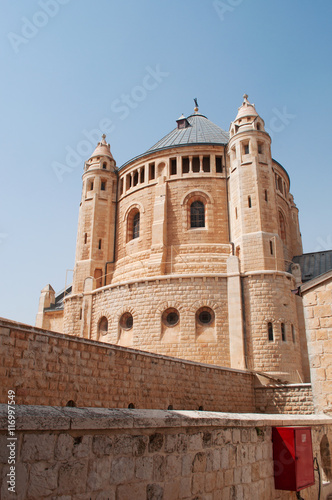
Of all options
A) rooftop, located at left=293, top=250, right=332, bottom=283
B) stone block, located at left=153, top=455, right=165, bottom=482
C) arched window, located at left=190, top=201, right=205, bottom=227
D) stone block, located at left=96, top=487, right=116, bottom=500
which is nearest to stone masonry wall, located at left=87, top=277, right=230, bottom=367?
arched window, located at left=190, top=201, right=205, bottom=227

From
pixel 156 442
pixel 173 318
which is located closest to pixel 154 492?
pixel 156 442

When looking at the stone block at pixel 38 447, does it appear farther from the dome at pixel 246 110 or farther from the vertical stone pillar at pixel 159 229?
the dome at pixel 246 110

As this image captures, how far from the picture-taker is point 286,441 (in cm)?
561

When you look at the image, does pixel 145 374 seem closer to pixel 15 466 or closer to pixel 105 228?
pixel 15 466

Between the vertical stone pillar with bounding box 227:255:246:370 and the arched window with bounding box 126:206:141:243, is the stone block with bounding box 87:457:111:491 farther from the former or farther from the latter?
the arched window with bounding box 126:206:141:243

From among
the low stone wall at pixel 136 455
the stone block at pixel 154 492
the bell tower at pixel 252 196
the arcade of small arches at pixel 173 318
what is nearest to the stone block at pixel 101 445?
the low stone wall at pixel 136 455

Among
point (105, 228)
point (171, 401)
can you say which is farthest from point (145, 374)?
point (105, 228)

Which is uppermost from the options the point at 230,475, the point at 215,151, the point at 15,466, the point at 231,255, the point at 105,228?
the point at 215,151

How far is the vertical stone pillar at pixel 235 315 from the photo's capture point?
19281 mm

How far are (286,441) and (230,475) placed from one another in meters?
1.21

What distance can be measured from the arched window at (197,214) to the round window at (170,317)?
20.0 feet

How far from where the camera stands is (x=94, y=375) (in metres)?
10.7

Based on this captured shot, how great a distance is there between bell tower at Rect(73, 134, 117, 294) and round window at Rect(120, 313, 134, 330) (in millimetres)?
3645

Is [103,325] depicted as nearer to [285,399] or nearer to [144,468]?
[285,399]
